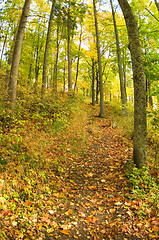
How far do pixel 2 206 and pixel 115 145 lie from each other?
19.6 ft

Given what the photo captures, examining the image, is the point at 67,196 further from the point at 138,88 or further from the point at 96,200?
the point at 138,88

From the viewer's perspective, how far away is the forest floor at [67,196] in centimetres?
324

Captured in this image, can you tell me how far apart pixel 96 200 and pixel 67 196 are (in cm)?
82

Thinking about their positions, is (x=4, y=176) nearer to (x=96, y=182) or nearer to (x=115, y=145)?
(x=96, y=182)

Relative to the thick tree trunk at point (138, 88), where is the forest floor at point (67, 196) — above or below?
below

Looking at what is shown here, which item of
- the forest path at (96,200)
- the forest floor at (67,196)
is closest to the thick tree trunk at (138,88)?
the forest floor at (67,196)

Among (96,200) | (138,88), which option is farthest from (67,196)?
(138,88)

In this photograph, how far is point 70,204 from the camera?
416 cm

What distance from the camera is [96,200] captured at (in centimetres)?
438

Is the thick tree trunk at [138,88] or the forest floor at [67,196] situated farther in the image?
the thick tree trunk at [138,88]

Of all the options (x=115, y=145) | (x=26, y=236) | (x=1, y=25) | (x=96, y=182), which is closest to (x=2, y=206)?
(x=26, y=236)

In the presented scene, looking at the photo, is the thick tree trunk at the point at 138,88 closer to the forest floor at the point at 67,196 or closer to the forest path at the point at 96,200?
the forest floor at the point at 67,196

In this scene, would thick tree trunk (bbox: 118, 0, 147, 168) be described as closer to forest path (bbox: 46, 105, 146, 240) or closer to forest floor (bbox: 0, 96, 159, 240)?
forest floor (bbox: 0, 96, 159, 240)

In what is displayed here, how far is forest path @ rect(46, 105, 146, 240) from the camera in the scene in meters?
3.33
